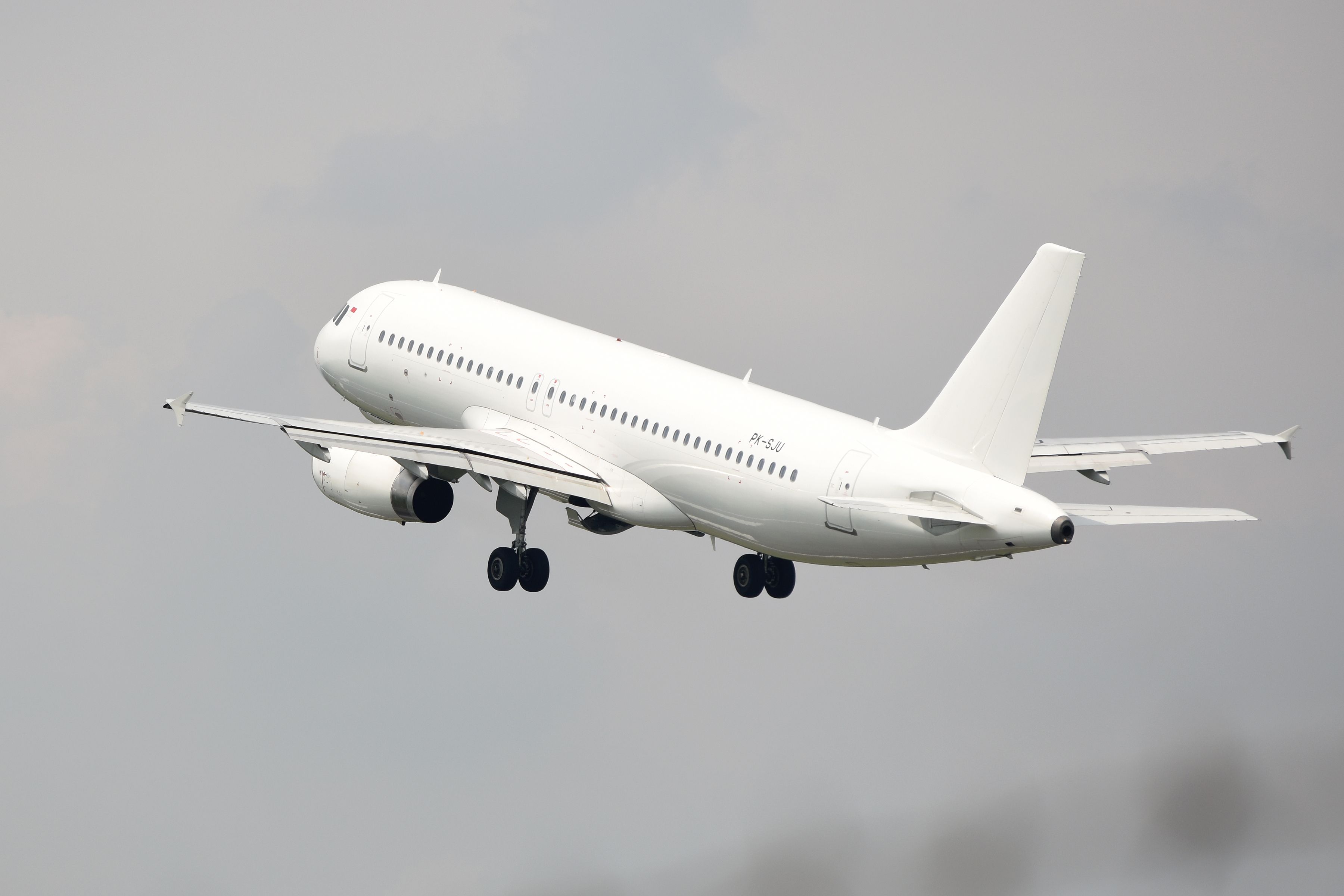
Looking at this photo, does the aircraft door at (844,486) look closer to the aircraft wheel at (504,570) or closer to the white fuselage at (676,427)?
the white fuselage at (676,427)

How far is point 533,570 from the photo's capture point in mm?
53844

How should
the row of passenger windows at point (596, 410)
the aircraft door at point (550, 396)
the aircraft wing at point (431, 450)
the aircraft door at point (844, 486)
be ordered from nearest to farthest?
the aircraft door at point (844, 486), the row of passenger windows at point (596, 410), the aircraft wing at point (431, 450), the aircraft door at point (550, 396)

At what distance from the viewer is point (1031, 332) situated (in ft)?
145

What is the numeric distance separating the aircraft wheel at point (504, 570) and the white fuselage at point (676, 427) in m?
3.10

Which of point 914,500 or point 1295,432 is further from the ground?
point 1295,432

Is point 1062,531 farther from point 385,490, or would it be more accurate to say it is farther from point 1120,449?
point 385,490

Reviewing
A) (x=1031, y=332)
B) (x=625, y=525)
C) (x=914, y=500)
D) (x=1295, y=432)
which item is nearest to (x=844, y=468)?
(x=914, y=500)

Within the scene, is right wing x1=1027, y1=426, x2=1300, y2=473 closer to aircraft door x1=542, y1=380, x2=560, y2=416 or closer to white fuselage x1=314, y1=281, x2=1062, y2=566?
white fuselage x1=314, y1=281, x2=1062, y2=566

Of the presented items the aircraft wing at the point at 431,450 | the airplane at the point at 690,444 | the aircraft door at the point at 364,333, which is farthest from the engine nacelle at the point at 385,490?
the aircraft door at the point at 364,333

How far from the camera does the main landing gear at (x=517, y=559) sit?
53.8m

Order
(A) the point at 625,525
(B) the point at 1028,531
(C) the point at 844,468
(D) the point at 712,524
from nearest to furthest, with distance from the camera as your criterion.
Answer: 1. (B) the point at 1028,531
2. (C) the point at 844,468
3. (D) the point at 712,524
4. (A) the point at 625,525

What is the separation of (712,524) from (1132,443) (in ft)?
36.0

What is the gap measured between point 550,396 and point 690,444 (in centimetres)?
501

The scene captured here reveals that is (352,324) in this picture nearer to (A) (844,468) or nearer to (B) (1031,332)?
(A) (844,468)
